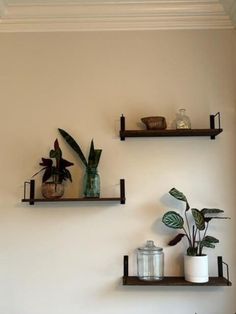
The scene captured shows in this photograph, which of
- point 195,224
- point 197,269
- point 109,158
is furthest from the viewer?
point 109,158

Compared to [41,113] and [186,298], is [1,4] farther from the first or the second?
[186,298]

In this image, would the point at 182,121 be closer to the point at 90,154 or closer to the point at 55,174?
the point at 90,154

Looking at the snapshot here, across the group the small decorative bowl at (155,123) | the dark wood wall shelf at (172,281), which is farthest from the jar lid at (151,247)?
the small decorative bowl at (155,123)

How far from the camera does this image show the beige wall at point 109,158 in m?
1.98

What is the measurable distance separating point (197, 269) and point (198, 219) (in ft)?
0.86

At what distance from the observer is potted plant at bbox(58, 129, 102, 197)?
196cm

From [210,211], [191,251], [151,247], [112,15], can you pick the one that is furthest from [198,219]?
[112,15]

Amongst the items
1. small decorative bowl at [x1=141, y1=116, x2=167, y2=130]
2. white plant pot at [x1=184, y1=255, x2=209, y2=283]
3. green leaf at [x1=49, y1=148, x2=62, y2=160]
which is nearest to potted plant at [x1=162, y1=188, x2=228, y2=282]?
white plant pot at [x1=184, y1=255, x2=209, y2=283]

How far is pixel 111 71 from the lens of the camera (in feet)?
7.01

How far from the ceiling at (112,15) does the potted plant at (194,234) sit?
3.42ft

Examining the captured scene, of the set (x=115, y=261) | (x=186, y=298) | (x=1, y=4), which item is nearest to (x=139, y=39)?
(x=1, y=4)

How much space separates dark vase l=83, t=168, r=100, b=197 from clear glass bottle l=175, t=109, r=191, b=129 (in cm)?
54

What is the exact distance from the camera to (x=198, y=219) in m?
1.87

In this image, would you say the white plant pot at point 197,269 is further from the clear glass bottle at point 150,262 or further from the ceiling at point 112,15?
the ceiling at point 112,15
